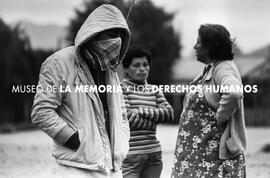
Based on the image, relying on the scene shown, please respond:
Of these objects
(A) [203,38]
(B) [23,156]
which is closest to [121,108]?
(A) [203,38]

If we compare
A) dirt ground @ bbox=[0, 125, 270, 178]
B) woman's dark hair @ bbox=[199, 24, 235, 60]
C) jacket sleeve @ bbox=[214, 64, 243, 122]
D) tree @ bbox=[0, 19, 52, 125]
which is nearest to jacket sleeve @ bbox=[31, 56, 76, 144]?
jacket sleeve @ bbox=[214, 64, 243, 122]

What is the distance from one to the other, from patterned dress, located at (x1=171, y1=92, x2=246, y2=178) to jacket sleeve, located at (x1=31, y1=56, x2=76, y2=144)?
1108mm

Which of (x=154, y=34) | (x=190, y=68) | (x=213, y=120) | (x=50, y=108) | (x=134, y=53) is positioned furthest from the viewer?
(x=190, y=68)

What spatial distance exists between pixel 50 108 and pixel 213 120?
49.5 inches

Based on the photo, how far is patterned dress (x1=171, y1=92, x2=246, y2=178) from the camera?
4.38m

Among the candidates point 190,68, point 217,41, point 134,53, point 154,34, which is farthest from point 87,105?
point 190,68

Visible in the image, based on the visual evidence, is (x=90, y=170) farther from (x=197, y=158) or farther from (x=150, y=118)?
(x=150, y=118)

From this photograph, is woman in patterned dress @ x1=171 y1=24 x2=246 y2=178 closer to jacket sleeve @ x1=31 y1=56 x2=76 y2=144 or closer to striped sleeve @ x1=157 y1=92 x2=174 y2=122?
striped sleeve @ x1=157 y1=92 x2=174 y2=122

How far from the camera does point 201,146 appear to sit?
4418 mm

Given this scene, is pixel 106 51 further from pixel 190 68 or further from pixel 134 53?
pixel 190 68

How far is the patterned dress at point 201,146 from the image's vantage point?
14.4ft

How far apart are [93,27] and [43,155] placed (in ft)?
25.9

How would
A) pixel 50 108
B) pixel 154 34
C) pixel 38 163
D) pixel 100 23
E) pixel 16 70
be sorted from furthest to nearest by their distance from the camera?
1. pixel 154 34
2. pixel 16 70
3. pixel 38 163
4. pixel 100 23
5. pixel 50 108

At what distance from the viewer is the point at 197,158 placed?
4.44 meters
